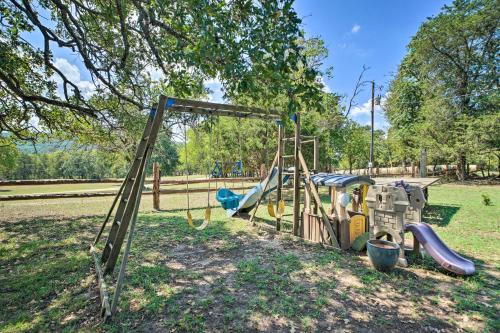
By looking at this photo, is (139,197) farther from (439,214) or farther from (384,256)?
(439,214)

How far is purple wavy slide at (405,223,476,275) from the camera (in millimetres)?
3682

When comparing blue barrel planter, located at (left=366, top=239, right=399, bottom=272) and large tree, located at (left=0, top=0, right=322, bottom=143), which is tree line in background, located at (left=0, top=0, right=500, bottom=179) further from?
blue barrel planter, located at (left=366, top=239, right=399, bottom=272)

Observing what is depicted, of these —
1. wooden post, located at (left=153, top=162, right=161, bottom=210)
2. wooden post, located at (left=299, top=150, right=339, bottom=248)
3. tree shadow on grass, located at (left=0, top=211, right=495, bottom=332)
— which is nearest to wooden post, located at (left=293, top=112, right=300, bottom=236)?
wooden post, located at (left=299, top=150, right=339, bottom=248)

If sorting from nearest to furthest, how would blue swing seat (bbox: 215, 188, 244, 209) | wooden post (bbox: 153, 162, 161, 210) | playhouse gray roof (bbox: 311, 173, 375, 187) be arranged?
playhouse gray roof (bbox: 311, 173, 375, 187)
blue swing seat (bbox: 215, 188, 244, 209)
wooden post (bbox: 153, 162, 161, 210)

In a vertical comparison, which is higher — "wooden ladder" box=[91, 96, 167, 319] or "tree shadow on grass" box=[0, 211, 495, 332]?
"wooden ladder" box=[91, 96, 167, 319]

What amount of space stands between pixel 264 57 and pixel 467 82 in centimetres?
2411

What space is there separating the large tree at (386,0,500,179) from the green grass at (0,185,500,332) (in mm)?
16421

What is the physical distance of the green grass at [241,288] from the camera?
268 centimetres

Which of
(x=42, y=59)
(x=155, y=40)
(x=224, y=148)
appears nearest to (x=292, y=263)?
(x=155, y=40)

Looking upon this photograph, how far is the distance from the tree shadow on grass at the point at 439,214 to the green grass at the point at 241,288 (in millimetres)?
1094

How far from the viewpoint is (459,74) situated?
65.0ft

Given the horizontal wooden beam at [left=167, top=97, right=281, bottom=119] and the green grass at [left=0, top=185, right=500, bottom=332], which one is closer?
the green grass at [left=0, top=185, right=500, bottom=332]

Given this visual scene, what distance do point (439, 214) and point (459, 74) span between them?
1802 centimetres

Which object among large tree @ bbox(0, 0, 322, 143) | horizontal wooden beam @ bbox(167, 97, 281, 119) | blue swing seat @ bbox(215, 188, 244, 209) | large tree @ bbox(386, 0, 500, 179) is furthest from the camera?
large tree @ bbox(386, 0, 500, 179)
